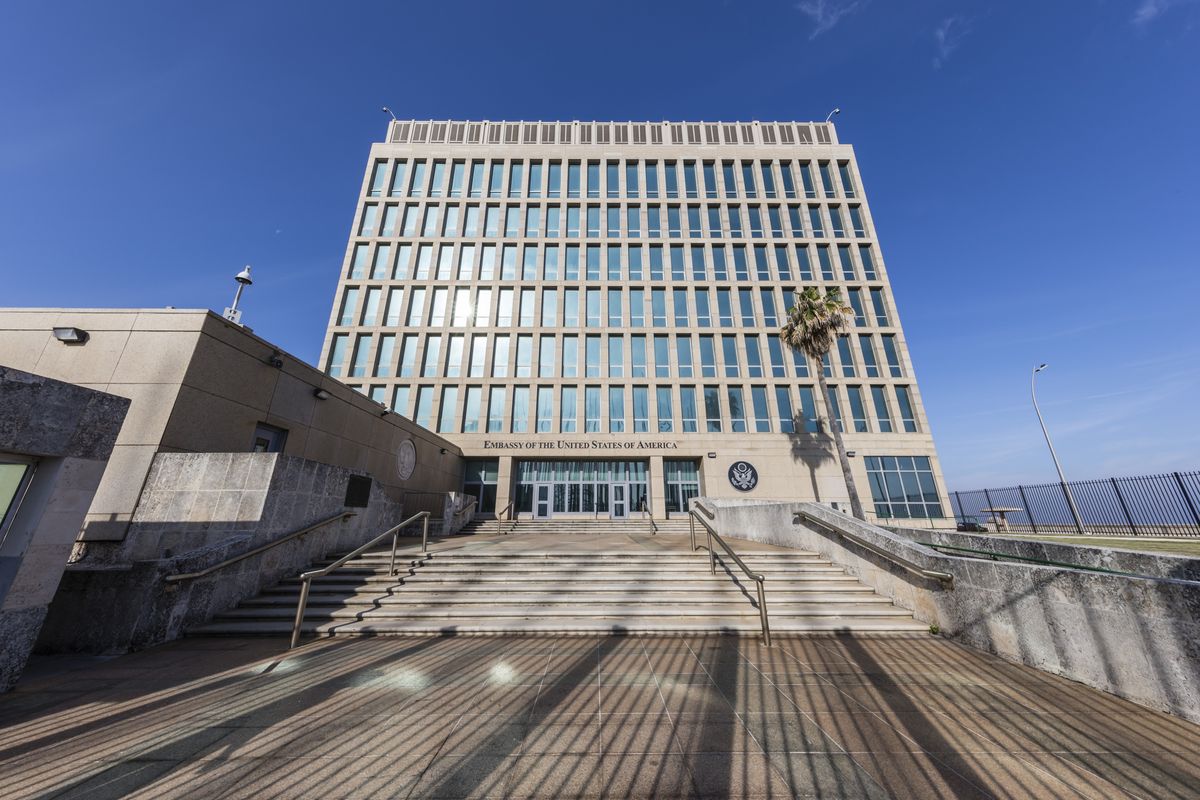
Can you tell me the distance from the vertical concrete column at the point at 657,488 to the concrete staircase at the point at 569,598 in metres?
14.8

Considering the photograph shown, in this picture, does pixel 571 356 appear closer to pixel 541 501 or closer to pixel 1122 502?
pixel 541 501

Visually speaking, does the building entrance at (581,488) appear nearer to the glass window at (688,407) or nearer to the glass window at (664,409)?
the glass window at (664,409)

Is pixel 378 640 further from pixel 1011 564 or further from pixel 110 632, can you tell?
pixel 1011 564

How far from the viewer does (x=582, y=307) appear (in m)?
26.4

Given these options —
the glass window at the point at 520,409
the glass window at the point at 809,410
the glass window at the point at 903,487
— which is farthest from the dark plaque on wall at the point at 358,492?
the glass window at the point at 903,487

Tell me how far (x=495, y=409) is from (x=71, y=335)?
55.1 feet

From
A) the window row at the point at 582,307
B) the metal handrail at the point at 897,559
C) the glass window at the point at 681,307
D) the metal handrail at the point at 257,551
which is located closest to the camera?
the metal handrail at the point at 257,551

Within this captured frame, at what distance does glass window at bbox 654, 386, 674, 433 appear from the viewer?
24.4 m

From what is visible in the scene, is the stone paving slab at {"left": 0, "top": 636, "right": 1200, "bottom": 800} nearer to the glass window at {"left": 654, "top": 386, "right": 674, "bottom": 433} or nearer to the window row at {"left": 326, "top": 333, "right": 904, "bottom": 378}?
the glass window at {"left": 654, "top": 386, "right": 674, "bottom": 433}

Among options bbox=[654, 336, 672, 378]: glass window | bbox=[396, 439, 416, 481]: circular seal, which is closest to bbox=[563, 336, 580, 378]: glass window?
bbox=[654, 336, 672, 378]: glass window

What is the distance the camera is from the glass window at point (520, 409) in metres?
24.2

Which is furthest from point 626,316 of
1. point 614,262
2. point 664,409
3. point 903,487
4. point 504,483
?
point 903,487

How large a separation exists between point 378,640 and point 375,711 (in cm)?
263

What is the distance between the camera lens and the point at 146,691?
4.27 meters
